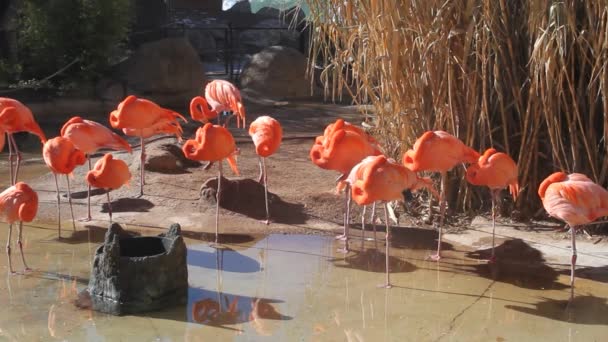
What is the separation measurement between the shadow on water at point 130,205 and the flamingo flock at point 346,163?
0.50 feet

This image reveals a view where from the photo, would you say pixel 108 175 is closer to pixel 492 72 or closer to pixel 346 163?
pixel 346 163

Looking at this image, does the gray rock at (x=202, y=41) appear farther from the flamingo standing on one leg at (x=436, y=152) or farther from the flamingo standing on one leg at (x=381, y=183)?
the flamingo standing on one leg at (x=381, y=183)

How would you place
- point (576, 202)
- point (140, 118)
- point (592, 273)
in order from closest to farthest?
point (576, 202)
point (592, 273)
point (140, 118)

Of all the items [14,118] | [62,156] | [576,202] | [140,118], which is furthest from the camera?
[140,118]

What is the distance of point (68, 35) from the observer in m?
11.2

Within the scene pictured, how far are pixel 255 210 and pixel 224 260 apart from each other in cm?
109

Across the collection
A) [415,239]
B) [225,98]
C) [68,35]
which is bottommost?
[415,239]

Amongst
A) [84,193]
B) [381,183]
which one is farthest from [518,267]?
[84,193]

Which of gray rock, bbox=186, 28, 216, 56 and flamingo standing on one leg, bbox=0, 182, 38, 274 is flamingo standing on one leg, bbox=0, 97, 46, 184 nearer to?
flamingo standing on one leg, bbox=0, 182, 38, 274

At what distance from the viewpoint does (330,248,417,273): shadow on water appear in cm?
520

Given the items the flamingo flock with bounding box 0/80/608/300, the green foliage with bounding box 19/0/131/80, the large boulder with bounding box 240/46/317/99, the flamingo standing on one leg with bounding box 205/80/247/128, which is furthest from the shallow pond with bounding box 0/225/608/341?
the large boulder with bounding box 240/46/317/99

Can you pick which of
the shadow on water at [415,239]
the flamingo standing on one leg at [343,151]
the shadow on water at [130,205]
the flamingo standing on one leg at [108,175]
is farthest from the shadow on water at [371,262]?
the shadow on water at [130,205]

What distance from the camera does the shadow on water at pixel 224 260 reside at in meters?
5.14

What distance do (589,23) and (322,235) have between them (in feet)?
7.58
